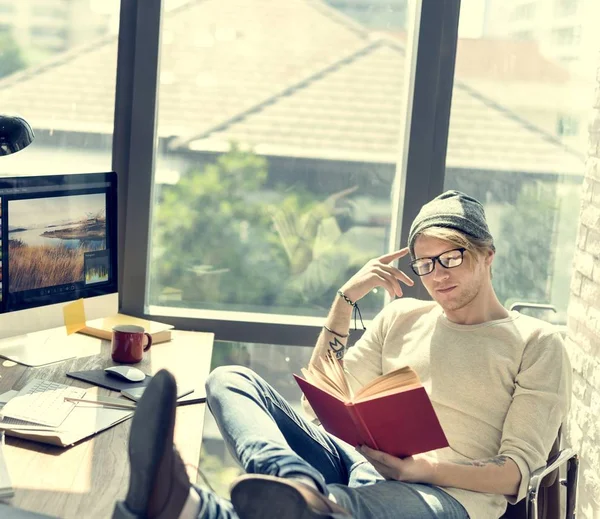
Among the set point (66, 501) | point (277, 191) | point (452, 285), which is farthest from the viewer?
point (277, 191)

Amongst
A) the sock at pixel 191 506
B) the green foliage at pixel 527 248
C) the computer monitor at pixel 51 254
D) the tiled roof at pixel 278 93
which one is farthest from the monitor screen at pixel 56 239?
the green foliage at pixel 527 248

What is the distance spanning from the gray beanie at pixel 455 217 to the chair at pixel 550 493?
1.76 ft

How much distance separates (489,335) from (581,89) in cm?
114

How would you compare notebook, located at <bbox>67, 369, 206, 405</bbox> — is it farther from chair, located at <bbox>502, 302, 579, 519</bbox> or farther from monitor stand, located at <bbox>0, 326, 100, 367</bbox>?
chair, located at <bbox>502, 302, 579, 519</bbox>

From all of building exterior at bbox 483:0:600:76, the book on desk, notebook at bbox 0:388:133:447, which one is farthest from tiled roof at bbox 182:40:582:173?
notebook at bbox 0:388:133:447

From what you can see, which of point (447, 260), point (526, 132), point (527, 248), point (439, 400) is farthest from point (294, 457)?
point (526, 132)

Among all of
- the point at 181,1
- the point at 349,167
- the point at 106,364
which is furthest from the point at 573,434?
the point at 181,1

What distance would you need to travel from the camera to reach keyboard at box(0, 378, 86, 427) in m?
1.80

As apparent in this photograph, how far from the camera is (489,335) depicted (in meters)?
2.15

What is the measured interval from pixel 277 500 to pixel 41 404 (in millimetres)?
644

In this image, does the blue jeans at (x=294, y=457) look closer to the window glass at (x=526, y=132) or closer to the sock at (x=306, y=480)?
the sock at (x=306, y=480)

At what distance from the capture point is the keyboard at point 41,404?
180cm

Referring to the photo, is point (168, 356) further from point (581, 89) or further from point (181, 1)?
point (581, 89)

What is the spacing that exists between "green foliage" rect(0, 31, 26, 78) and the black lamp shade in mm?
782
